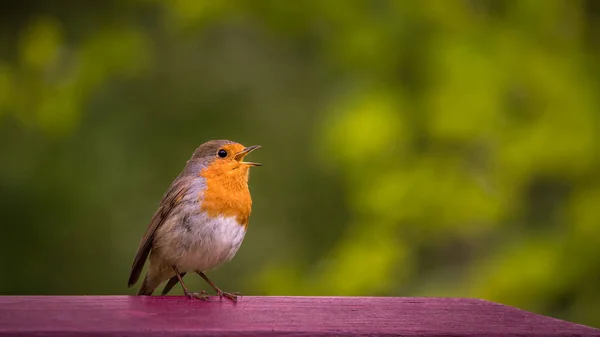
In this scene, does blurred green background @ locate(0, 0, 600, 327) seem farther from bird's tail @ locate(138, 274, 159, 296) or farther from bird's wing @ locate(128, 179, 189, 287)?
bird's wing @ locate(128, 179, 189, 287)

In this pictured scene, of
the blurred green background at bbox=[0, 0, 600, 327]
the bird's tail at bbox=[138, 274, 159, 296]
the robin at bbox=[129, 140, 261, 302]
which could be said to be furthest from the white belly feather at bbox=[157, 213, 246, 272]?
the blurred green background at bbox=[0, 0, 600, 327]

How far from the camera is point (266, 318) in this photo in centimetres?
277

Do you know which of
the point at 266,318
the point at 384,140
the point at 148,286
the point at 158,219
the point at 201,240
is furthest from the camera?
the point at 384,140

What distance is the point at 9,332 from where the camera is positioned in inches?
95.2

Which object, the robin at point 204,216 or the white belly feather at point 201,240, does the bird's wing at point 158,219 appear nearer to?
the robin at point 204,216

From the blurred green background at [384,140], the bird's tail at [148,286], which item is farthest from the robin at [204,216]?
the blurred green background at [384,140]

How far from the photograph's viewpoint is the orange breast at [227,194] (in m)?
4.06

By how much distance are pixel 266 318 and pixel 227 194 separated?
1.37 m

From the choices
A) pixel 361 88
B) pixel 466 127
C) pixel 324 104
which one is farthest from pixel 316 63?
pixel 466 127

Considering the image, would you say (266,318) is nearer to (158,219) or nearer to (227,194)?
(227,194)

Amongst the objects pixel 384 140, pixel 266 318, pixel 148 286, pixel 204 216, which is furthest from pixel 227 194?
pixel 384 140

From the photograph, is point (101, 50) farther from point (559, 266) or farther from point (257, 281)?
point (559, 266)

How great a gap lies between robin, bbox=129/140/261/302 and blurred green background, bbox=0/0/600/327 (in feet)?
5.55

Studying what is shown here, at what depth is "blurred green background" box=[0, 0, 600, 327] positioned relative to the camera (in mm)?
5734
